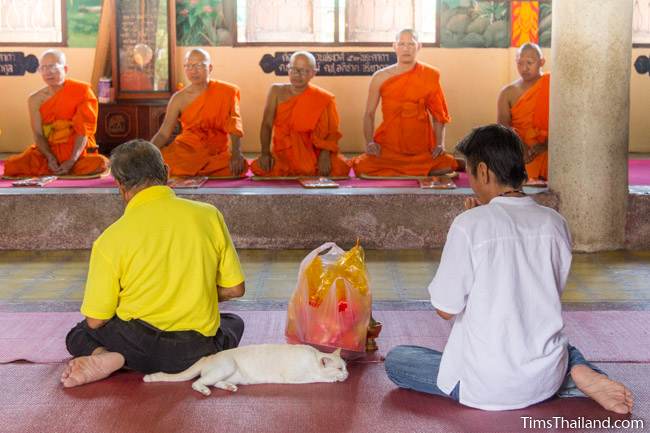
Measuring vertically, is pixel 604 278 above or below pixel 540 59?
below

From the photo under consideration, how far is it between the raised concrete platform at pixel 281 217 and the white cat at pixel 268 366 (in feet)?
10.3

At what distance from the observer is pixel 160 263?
11.6 feet

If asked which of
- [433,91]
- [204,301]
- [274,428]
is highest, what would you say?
[433,91]

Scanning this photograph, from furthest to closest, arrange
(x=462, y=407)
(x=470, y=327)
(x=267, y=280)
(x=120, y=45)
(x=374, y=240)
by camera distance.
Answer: (x=120, y=45) → (x=374, y=240) → (x=267, y=280) → (x=462, y=407) → (x=470, y=327)

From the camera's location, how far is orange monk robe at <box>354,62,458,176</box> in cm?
824

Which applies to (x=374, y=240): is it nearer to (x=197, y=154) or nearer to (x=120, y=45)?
(x=197, y=154)

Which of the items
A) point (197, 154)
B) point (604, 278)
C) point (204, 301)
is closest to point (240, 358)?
point (204, 301)

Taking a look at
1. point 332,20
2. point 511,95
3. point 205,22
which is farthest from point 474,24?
point 511,95

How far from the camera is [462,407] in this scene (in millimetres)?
3348

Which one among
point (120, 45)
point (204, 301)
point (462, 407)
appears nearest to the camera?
point (462, 407)

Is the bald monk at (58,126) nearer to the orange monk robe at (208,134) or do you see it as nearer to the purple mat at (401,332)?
the orange monk robe at (208,134)

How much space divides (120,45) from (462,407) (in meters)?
8.00

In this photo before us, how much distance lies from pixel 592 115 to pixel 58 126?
4346 millimetres

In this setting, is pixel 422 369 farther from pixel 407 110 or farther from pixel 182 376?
pixel 407 110
